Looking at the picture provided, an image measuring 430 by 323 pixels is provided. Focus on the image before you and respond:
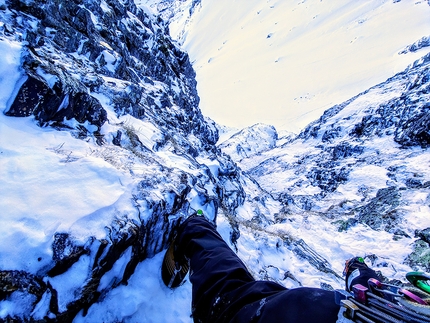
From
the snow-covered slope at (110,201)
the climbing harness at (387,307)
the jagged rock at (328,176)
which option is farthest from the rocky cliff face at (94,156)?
the jagged rock at (328,176)

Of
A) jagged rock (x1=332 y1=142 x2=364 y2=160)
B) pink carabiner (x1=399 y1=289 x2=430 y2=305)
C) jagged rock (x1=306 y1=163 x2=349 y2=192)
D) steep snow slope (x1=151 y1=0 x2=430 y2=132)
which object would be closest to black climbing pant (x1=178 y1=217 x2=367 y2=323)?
pink carabiner (x1=399 y1=289 x2=430 y2=305)

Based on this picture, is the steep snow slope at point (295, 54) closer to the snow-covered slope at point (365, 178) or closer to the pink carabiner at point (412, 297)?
the snow-covered slope at point (365, 178)

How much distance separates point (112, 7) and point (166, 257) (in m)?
17.9

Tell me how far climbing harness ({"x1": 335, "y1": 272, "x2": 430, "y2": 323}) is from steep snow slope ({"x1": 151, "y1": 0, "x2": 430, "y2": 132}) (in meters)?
48.0

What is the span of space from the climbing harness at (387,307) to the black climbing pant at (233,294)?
11 cm

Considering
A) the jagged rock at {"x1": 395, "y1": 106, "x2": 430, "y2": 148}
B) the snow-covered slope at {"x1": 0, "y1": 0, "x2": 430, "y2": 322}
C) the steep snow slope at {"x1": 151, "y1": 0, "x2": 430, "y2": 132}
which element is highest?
the steep snow slope at {"x1": 151, "y1": 0, "x2": 430, "y2": 132}

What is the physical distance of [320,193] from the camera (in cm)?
1884

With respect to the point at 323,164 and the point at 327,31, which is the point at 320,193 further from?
the point at 327,31

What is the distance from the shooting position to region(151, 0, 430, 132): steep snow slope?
51.1 meters

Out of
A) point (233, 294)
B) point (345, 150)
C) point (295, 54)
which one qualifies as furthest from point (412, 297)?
point (295, 54)

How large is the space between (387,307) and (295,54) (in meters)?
83.0

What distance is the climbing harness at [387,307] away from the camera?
1270 mm

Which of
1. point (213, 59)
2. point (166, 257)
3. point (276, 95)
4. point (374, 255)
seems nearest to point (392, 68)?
point (276, 95)

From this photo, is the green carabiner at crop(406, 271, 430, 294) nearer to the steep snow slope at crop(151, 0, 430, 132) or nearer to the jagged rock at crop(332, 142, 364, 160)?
the jagged rock at crop(332, 142, 364, 160)
